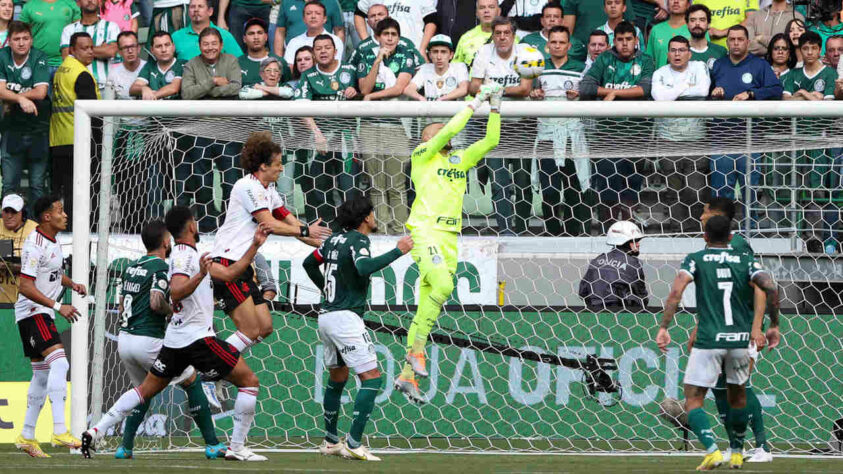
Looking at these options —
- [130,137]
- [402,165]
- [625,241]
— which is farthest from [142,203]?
[625,241]

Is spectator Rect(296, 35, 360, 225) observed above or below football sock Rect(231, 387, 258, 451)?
above

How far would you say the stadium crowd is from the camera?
12.0 meters

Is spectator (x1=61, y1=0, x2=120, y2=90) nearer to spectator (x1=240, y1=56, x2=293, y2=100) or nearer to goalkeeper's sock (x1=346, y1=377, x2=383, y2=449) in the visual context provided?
spectator (x1=240, y1=56, x2=293, y2=100)

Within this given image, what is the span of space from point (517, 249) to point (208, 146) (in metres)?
3.12

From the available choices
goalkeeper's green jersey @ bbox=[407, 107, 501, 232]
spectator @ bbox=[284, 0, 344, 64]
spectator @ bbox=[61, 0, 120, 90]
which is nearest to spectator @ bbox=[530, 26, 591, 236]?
goalkeeper's green jersey @ bbox=[407, 107, 501, 232]

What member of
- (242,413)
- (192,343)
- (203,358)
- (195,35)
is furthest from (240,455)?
(195,35)

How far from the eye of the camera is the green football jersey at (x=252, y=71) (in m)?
13.2

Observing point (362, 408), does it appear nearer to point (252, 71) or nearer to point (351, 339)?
Answer: point (351, 339)

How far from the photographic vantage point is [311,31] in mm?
13695

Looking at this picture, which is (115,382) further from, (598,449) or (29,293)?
(598,449)

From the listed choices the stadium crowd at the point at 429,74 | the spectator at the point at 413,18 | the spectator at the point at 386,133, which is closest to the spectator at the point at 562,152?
the stadium crowd at the point at 429,74

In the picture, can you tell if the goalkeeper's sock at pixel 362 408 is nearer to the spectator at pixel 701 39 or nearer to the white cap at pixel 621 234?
the white cap at pixel 621 234

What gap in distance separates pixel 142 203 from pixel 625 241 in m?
4.35

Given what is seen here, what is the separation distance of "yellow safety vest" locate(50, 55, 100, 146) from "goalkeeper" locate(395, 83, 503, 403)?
5.00 meters
